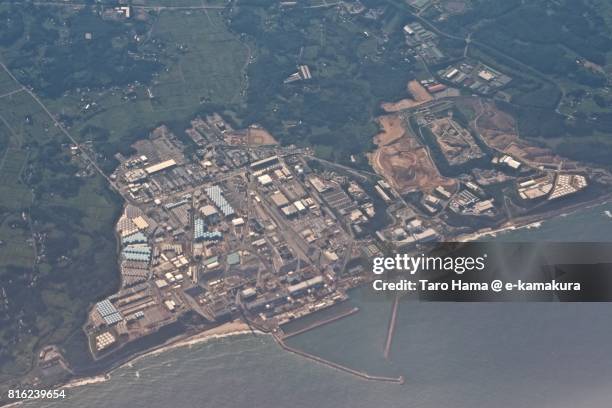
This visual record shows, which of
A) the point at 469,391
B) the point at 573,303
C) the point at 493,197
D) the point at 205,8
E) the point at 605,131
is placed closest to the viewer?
the point at 469,391

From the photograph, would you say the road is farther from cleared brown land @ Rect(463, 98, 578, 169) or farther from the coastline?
cleared brown land @ Rect(463, 98, 578, 169)

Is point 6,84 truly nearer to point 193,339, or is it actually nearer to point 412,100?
point 193,339

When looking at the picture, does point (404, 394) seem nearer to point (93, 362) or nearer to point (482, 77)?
point (93, 362)

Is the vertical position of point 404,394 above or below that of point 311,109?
below

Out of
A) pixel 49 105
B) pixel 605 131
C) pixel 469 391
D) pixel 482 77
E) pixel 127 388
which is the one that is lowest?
pixel 469 391

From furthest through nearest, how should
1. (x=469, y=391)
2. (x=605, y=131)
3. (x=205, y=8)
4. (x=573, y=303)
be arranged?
(x=205, y=8) → (x=605, y=131) → (x=573, y=303) → (x=469, y=391)

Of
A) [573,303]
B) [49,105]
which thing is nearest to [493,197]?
[573,303]

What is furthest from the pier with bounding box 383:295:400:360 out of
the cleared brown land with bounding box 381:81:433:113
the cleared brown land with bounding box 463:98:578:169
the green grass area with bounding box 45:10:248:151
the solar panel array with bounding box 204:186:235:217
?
the green grass area with bounding box 45:10:248:151
